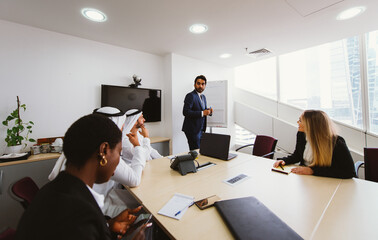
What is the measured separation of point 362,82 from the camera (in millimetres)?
2814

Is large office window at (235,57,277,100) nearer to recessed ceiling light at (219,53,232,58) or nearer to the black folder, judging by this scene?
recessed ceiling light at (219,53,232,58)

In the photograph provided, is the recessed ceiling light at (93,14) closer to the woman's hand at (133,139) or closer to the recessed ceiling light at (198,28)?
the recessed ceiling light at (198,28)

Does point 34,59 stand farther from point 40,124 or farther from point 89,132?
point 89,132

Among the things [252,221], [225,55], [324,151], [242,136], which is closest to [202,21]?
[225,55]

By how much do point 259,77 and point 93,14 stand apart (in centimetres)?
410

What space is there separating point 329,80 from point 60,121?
511 centimetres

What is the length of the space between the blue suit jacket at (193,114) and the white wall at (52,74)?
1.41m

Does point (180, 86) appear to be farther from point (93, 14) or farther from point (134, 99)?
point (93, 14)

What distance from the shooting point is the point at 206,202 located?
0.98 metres

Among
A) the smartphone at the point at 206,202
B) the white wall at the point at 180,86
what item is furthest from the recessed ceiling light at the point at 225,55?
the smartphone at the point at 206,202

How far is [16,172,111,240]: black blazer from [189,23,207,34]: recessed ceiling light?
8.74ft

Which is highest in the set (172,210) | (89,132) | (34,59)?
(34,59)

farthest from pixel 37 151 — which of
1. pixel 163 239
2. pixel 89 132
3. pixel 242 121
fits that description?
pixel 242 121

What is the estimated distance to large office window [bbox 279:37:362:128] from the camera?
296 centimetres
